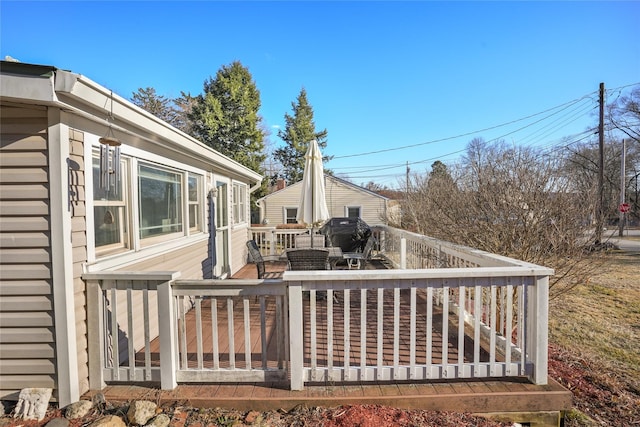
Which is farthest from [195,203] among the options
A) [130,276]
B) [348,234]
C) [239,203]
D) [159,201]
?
[348,234]

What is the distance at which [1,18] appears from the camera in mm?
2885

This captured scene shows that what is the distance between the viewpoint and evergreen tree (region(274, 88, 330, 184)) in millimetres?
30344

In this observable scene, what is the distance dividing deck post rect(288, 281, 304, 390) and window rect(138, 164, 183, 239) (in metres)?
2.25

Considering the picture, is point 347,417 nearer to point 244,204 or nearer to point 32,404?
point 32,404

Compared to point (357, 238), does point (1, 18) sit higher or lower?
higher

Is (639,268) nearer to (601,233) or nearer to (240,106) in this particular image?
(601,233)

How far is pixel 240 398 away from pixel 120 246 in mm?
2028

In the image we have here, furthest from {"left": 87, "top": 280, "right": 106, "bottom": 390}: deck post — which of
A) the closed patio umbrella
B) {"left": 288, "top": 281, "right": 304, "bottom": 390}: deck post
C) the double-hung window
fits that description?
the closed patio umbrella

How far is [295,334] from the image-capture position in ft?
8.57

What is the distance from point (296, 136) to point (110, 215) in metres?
28.0


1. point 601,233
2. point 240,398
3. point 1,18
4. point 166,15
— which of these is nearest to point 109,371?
point 240,398

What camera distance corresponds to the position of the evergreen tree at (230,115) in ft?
65.3

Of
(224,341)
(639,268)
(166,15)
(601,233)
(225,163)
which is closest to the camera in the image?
(224,341)

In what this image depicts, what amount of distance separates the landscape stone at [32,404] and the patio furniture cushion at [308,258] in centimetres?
276
